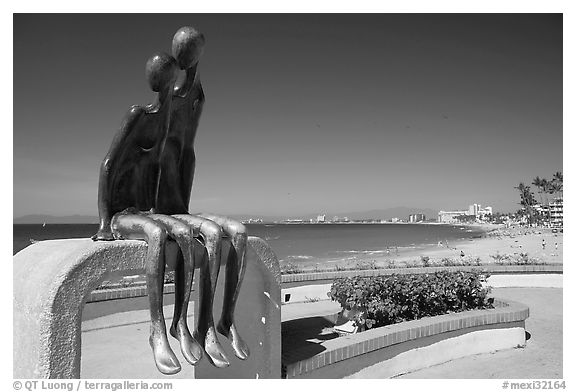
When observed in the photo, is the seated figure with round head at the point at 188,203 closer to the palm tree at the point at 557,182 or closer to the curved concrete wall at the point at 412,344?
the curved concrete wall at the point at 412,344

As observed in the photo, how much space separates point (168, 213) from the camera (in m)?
4.38

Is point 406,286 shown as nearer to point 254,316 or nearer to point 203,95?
point 254,316

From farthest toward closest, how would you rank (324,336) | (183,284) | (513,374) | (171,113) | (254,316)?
1. (324,336)
2. (513,374)
3. (254,316)
4. (171,113)
5. (183,284)

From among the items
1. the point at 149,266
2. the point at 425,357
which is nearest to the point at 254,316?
the point at 149,266

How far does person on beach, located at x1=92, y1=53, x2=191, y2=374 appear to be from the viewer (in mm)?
3633

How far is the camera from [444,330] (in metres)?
6.10

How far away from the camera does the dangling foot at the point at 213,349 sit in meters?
3.83

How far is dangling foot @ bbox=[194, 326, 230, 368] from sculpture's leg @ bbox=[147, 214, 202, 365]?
15 cm

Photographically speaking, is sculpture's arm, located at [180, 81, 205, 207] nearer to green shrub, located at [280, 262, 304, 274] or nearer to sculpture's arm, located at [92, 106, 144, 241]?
sculpture's arm, located at [92, 106, 144, 241]

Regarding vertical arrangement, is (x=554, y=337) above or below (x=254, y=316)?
below

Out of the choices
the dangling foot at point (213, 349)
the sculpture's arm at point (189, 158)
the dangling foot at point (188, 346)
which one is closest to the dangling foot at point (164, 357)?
the dangling foot at point (188, 346)

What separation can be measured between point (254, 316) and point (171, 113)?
2081 mm

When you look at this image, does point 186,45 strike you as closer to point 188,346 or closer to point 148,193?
point 148,193
